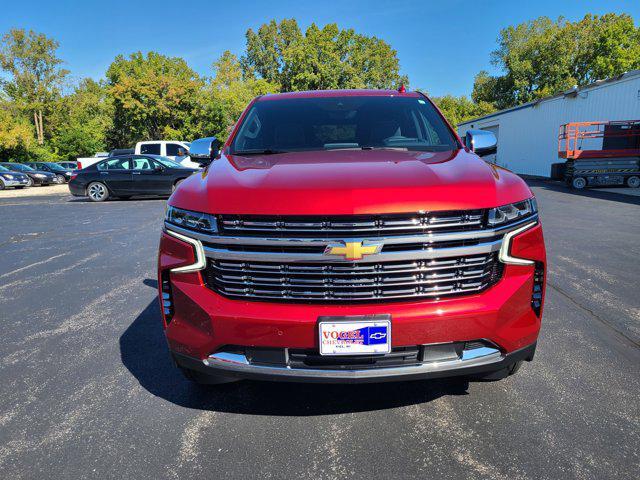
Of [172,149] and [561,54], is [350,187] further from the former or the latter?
[561,54]

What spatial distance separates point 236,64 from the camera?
1984 inches

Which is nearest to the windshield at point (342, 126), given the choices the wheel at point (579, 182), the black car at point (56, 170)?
the wheel at point (579, 182)

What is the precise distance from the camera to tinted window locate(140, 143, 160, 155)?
18969 mm

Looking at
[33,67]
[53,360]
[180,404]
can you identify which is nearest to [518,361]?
[180,404]

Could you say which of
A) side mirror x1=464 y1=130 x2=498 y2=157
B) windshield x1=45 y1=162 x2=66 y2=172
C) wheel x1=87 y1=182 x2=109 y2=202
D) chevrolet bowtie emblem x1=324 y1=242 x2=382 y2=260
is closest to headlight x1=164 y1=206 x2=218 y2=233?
chevrolet bowtie emblem x1=324 y1=242 x2=382 y2=260

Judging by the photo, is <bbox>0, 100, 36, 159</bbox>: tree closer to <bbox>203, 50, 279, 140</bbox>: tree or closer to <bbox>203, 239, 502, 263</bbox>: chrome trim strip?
<bbox>203, 50, 279, 140</bbox>: tree

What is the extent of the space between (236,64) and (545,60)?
33.3 metres

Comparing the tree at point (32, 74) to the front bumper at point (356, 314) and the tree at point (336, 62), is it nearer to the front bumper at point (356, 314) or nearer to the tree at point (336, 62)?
the tree at point (336, 62)

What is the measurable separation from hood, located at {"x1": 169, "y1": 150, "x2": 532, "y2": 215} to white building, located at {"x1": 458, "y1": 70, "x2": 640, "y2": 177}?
21.0 m

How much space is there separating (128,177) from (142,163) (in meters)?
0.68

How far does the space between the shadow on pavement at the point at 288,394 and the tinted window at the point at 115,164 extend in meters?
14.0

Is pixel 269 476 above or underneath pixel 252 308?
underneath

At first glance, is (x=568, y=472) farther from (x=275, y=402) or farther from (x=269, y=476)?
(x=275, y=402)

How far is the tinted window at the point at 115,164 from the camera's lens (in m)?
15.6
